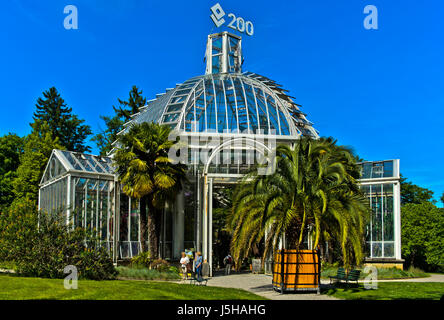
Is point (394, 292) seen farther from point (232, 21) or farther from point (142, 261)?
point (232, 21)

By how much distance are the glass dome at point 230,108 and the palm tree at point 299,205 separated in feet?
40.9

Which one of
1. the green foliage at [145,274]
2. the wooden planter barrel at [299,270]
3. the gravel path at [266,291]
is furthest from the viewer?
the green foliage at [145,274]

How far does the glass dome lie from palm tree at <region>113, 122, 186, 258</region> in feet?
15.1

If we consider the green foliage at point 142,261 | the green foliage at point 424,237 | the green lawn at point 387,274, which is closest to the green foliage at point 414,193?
the green foliage at point 424,237

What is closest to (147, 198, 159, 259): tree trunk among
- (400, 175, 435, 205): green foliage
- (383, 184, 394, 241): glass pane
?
(383, 184, 394, 241): glass pane

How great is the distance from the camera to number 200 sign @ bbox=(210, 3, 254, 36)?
40156 mm

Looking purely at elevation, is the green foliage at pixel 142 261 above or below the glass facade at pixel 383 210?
below

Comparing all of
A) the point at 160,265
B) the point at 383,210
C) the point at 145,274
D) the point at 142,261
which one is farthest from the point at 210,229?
the point at 383,210

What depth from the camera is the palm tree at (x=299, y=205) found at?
16.9 meters

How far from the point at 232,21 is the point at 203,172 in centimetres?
1908

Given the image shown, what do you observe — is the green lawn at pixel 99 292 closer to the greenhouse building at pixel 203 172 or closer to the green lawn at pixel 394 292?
the green lawn at pixel 394 292

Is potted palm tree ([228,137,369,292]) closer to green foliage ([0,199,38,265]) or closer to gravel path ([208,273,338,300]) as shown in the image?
gravel path ([208,273,338,300])

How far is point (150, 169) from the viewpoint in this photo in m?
24.7
